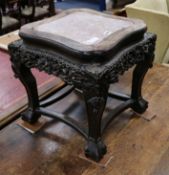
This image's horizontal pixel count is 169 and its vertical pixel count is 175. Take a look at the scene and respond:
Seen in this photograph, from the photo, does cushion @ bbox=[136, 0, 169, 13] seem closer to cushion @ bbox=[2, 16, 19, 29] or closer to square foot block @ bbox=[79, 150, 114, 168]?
square foot block @ bbox=[79, 150, 114, 168]

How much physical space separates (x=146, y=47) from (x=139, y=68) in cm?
12

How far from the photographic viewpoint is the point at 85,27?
888mm

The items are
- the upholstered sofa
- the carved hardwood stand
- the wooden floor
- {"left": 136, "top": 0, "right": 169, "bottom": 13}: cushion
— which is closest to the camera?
the carved hardwood stand

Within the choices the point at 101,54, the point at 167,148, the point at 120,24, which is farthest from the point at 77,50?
the point at 167,148

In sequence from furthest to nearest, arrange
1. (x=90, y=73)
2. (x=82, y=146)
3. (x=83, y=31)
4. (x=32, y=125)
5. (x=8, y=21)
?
1. (x=8, y=21)
2. (x=32, y=125)
3. (x=82, y=146)
4. (x=83, y=31)
5. (x=90, y=73)

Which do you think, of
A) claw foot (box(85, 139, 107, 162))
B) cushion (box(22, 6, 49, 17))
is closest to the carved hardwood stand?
claw foot (box(85, 139, 107, 162))

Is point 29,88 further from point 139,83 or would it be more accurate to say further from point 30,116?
point 139,83

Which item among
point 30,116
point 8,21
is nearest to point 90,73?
Result: point 30,116

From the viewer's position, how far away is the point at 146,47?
925mm

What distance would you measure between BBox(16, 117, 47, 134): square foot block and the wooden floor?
0.02m

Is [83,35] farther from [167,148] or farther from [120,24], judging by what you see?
[167,148]

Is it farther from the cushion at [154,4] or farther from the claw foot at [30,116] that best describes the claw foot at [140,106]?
the cushion at [154,4]

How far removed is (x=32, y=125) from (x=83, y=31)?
44cm

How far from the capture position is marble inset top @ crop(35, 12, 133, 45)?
822 mm
